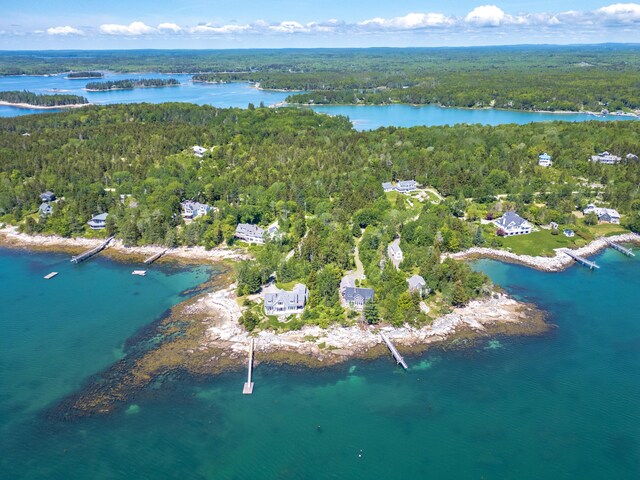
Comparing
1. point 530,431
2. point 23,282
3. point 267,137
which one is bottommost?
point 530,431

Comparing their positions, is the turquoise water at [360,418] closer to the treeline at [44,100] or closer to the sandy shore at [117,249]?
the sandy shore at [117,249]

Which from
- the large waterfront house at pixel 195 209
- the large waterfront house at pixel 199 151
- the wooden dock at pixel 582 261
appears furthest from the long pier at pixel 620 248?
the large waterfront house at pixel 199 151

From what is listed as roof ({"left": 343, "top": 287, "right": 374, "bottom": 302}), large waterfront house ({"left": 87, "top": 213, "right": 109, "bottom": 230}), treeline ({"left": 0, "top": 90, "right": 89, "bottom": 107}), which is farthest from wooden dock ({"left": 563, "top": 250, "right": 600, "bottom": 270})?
treeline ({"left": 0, "top": 90, "right": 89, "bottom": 107})

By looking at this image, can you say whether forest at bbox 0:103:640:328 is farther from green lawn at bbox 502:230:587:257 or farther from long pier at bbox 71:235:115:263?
green lawn at bbox 502:230:587:257

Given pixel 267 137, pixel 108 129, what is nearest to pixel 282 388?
pixel 267 137

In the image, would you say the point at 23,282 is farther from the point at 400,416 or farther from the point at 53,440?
the point at 400,416

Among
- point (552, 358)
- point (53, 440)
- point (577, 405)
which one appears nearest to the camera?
point (53, 440)
